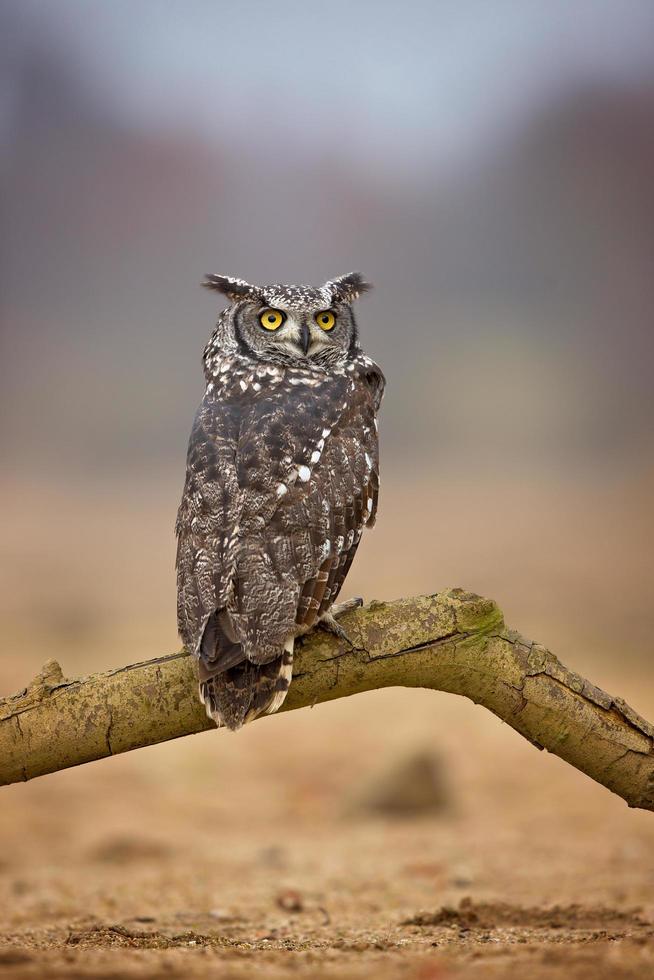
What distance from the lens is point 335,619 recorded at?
2924 millimetres

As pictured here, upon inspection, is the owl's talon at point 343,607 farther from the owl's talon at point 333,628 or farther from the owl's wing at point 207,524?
the owl's wing at point 207,524

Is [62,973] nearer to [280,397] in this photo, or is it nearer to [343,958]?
[343,958]

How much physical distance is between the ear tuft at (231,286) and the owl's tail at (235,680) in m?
1.41

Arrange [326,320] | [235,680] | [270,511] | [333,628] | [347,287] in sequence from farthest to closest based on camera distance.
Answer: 1. [347,287]
2. [326,320]
3. [270,511]
4. [333,628]
5. [235,680]

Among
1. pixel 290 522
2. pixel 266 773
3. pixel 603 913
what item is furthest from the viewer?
pixel 266 773

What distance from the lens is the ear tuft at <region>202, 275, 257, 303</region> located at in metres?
3.67

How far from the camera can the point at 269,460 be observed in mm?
3061

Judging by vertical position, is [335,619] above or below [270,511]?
below

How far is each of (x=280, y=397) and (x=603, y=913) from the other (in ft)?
7.21

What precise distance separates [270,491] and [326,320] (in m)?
0.92

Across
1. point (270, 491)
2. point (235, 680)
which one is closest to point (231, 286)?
point (270, 491)

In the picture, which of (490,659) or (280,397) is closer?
(490,659)

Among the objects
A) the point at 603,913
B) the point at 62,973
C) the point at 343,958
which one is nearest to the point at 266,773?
the point at 603,913

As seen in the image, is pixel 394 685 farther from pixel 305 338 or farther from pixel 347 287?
pixel 347 287
